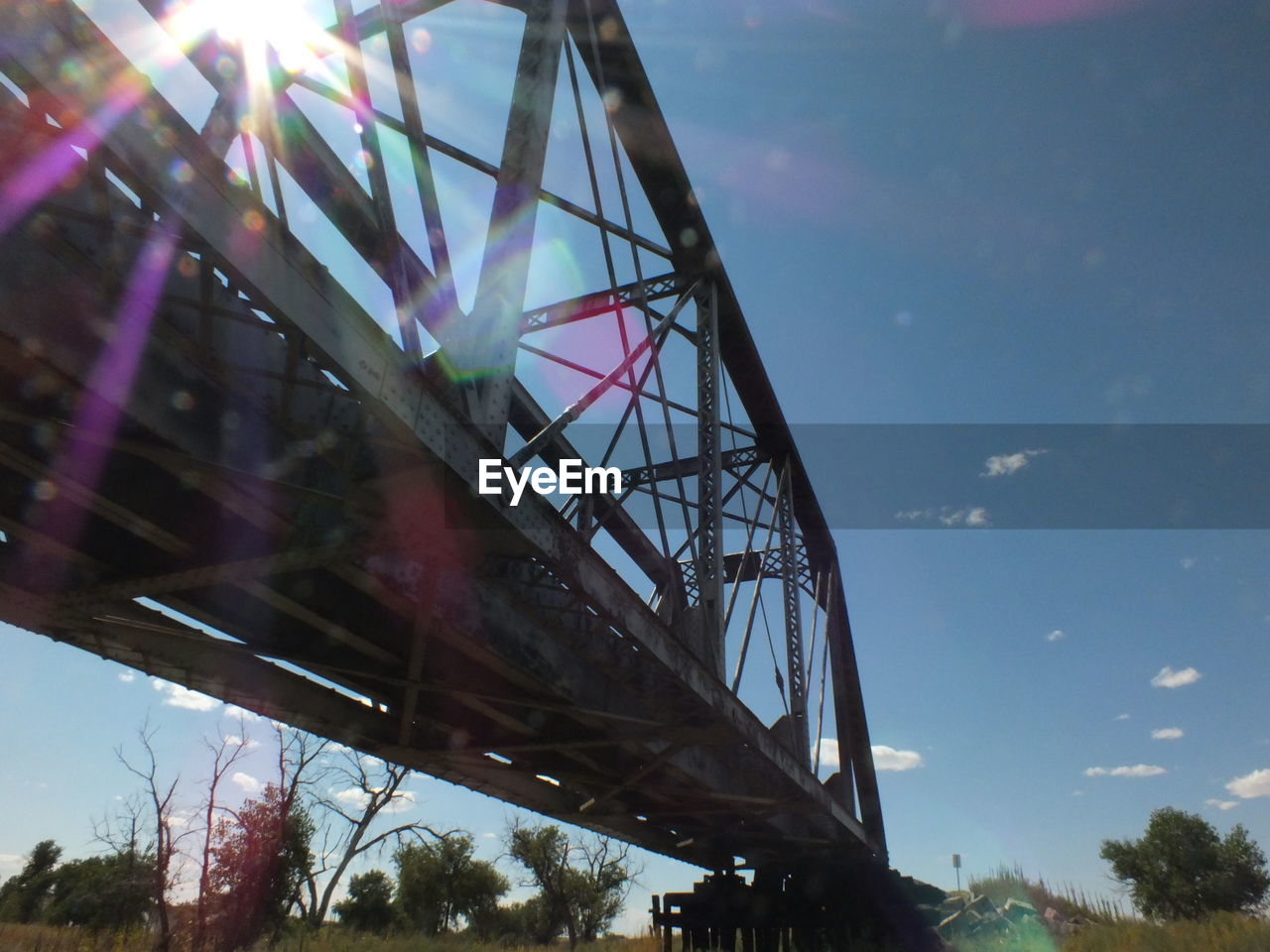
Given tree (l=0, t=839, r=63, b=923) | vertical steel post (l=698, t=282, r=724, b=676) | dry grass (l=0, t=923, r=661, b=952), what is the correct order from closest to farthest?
1. vertical steel post (l=698, t=282, r=724, b=676)
2. dry grass (l=0, t=923, r=661, b=952)
3. tree (l=0, t=839, r=63, b=923)

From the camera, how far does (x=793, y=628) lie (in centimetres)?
1314

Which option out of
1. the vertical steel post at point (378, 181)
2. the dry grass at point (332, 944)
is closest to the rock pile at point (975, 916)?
the dry grass at point (332, 944)

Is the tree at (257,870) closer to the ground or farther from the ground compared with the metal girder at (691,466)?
closer to the ground

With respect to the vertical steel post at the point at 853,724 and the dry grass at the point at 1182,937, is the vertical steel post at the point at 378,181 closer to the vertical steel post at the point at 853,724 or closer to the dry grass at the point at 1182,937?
the dry grass at the point at 1182,937

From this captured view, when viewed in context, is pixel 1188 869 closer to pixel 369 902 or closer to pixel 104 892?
pixel 369 902

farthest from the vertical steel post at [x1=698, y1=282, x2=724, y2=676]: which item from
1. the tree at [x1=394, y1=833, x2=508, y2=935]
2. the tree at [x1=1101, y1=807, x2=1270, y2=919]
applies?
the tree at [x1=1101, y1=807, x2=1270, y2=919]

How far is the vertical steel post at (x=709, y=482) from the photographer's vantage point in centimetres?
816

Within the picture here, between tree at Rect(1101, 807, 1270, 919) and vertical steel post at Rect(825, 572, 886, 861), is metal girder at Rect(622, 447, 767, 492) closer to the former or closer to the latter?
vertical steel post at Rect(825, 572, 886, 861)

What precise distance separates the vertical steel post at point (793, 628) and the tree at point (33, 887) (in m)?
64.7

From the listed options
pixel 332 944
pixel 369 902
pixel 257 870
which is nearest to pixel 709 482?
pixel 332 944

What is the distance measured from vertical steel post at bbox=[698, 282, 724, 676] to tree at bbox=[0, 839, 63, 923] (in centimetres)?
6694

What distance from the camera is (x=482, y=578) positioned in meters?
5.18

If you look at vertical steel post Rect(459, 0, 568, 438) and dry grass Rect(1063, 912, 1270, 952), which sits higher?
vertical steel post Rect(459, 0, 568, 438)

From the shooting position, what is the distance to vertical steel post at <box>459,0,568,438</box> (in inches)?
181
